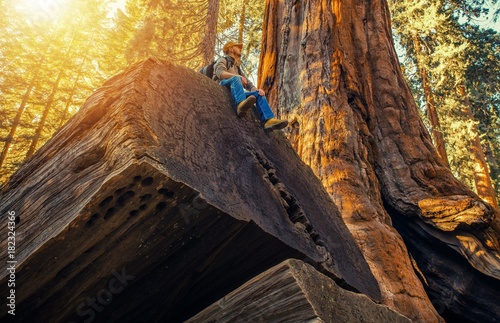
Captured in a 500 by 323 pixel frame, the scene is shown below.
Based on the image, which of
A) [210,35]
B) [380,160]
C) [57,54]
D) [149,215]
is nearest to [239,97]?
[149,215]

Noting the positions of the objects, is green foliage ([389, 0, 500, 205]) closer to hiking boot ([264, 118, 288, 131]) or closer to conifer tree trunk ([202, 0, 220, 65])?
conifer tree trunk ([202, 0, 220, 65])

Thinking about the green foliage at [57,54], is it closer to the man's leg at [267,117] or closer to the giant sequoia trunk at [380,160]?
the giant sequoia trunk at [380,160]

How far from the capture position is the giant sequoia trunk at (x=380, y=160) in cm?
348

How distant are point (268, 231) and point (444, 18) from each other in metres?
13.3

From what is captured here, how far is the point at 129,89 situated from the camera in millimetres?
2062

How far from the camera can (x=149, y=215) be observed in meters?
1.58

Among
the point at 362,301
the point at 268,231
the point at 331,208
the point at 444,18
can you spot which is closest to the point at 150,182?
the point at 268,231

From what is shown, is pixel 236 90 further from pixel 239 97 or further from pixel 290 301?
pixel 290 301

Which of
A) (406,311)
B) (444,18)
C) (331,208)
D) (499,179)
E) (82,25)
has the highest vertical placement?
(82,25)

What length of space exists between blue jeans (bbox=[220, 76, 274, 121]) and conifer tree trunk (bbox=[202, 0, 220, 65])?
536 centimetres

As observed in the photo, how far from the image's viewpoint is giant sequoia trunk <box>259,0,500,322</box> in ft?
11.4

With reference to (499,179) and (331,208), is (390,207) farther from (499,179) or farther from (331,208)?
(499,179)

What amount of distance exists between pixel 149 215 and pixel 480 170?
12.8 m

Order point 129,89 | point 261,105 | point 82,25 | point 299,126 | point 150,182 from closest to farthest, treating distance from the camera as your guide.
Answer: point 150,182 < point 129,89 < point 261,105 < point 299,126 < point 82,25
